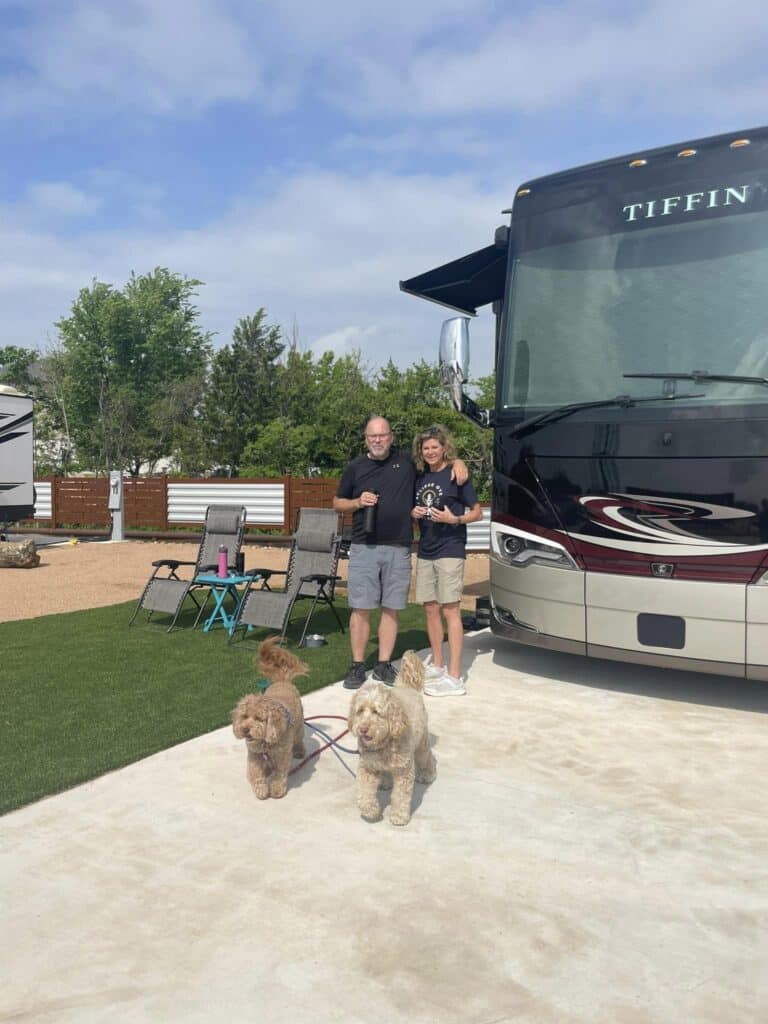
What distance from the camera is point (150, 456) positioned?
1623 inches

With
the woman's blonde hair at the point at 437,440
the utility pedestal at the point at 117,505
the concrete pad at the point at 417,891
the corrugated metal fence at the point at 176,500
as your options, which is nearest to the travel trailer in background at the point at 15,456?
the utility pedestal at the point at 117,505

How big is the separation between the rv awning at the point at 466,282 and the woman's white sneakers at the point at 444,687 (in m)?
3.27

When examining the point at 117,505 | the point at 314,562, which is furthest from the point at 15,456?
the point at 314,562

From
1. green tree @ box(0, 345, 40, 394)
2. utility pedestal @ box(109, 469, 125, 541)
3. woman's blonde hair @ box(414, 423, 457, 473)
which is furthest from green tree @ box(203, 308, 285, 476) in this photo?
woman's blonde hair @ box(414, 423, 457, 473)

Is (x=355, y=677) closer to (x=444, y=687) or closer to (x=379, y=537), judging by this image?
(x=444, y=687)

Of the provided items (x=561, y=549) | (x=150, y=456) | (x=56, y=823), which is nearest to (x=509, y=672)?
(x=561, y=549)

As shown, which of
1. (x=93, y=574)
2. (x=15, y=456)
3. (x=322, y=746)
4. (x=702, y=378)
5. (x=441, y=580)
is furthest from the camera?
(x=15, y=456)

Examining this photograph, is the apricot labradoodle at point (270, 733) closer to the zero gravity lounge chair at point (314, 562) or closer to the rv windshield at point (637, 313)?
the rv windshield at point (637, 313)

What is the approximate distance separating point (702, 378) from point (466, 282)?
8.63 ft

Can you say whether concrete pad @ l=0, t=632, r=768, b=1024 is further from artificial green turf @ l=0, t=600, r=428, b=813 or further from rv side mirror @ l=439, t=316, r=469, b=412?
rv side mirror @ l=439, t=316, r=469, b=412

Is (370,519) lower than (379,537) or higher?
higher

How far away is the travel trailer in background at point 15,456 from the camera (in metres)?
15.7

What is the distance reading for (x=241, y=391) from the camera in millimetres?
38375

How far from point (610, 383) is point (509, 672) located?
225 cm
